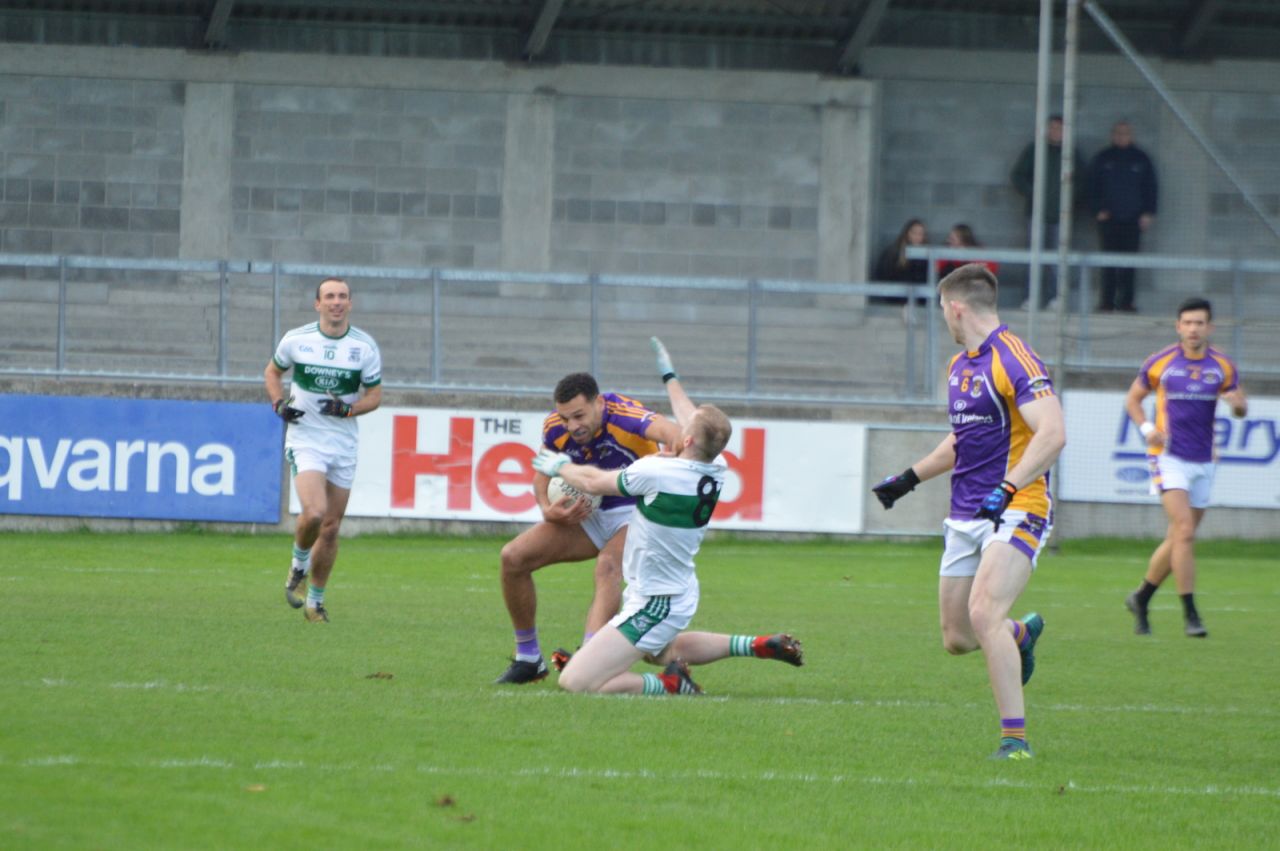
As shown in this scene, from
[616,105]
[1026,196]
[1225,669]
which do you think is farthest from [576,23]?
[1225,669]

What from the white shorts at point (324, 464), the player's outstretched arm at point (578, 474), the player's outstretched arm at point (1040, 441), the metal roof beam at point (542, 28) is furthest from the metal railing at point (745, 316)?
the player's outstretched arm at point (1040, 441)

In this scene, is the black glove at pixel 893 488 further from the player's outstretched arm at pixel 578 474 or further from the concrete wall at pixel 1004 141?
the concrete wall at pixel 1004 141

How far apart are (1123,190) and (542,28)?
8.19 meters

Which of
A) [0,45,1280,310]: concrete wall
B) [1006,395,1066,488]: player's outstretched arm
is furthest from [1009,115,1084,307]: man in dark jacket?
[1006,395,1066,488]: player's outstretched arm

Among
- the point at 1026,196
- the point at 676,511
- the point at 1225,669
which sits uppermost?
the point at 1026,196

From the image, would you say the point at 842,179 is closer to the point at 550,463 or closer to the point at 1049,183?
the point at 1049,183

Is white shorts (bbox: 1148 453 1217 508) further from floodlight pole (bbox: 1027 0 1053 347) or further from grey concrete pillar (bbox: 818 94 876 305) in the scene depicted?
grey concrete pillar (bbox: 818 94 876 305)

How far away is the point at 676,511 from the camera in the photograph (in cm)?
846

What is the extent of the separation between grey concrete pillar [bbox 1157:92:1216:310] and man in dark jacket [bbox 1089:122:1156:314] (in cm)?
72

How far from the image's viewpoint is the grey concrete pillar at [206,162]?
80.7 ft

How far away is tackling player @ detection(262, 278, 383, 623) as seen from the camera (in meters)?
12.2

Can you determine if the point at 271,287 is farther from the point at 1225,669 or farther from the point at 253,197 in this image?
the point at 1225,669

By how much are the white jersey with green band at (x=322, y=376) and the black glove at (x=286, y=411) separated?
14 centimetres

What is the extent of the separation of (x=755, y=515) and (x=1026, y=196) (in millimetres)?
9007
